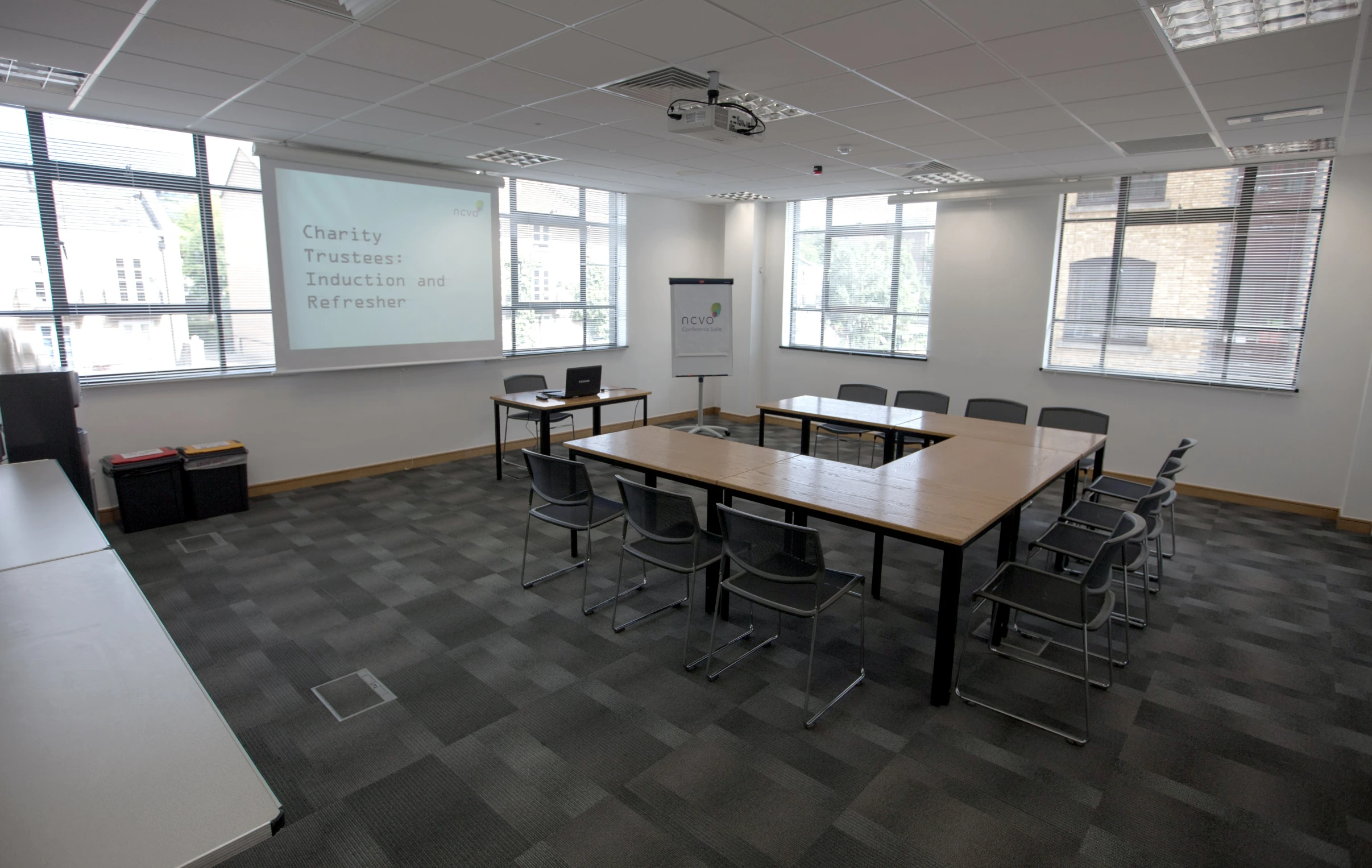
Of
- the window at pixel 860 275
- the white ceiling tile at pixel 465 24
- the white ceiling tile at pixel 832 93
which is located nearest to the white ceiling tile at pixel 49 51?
the white ceiling tile at pixel 465 24

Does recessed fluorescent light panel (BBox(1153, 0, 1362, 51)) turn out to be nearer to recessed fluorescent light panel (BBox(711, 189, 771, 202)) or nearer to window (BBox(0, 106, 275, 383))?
recessed fluorescent light panel (BBox(711, 189, 771, 202))

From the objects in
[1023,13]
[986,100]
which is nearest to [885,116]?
[986,100]

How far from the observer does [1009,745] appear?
2803 millimetres

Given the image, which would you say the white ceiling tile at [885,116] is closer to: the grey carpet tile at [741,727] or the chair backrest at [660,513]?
the chair backrest at [660,513]

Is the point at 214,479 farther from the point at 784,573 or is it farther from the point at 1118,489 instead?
the point at 1118,489

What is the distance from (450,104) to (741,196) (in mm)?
4767

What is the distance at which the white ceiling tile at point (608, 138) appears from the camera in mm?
5062

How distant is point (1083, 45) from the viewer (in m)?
3.16

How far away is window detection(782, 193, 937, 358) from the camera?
319 inches

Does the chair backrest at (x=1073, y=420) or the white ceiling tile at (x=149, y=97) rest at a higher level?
the white ceiling tile at (x=149, y=97)

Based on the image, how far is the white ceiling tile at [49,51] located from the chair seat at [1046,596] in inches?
196

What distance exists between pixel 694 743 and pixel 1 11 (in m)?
4.21

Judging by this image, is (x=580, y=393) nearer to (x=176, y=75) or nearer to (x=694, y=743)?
(x=176, y=75)

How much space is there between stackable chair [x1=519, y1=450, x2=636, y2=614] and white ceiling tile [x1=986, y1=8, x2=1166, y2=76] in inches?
115
